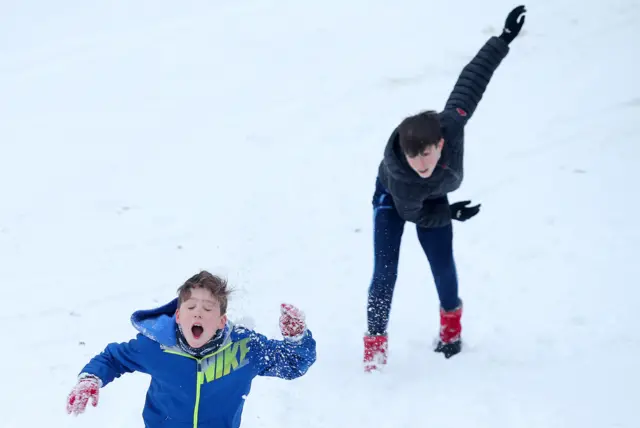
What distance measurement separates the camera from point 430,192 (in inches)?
153

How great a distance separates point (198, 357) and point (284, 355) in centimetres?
35

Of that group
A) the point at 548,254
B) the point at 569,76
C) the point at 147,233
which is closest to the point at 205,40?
the point at 147,233

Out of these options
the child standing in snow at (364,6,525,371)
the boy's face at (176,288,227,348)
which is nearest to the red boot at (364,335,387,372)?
the child standing in snow at (364,6,525,371)

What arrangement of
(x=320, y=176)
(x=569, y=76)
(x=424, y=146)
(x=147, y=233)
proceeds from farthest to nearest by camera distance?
(x=569, y=76) → (x=320, y=176) → (x=147, y=233) → (x=424, y=146)

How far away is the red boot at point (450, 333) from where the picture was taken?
14.7 feet

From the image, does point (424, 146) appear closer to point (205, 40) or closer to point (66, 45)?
point (205, 40)

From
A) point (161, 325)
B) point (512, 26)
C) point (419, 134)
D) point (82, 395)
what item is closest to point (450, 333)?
point (419, 134)

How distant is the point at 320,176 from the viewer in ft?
21.4

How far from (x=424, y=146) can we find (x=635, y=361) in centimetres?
194

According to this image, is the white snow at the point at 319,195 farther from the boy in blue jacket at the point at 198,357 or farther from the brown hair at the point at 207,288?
the brown hair at the point at 207,288

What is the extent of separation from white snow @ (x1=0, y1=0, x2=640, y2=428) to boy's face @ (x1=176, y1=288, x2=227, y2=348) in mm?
1332

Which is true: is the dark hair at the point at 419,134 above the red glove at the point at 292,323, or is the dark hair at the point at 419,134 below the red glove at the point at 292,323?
above

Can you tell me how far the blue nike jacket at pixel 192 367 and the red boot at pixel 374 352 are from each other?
4.12 feet

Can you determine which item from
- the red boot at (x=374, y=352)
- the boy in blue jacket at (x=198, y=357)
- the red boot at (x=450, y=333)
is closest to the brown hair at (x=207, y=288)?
the boy in blue jacket at (x=198, y=357)
